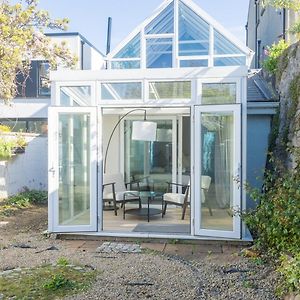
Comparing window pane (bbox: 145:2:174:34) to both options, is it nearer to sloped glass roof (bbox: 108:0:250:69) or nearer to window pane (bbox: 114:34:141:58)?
sloped glass roof (bbox: 108:0:250:69)

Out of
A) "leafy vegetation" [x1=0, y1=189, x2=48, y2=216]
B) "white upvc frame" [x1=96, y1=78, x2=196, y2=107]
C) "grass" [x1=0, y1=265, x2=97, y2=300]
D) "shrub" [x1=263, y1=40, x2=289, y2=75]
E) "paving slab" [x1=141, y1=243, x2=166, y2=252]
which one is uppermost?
"shrub" [x1=263, y1=40, x2=289, y2=75]

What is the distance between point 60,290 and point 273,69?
303 inches

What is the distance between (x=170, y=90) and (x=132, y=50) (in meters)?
5.80

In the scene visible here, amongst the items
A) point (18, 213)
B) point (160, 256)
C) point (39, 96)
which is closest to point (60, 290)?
point (160, 256)

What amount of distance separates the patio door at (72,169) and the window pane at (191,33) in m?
5.86

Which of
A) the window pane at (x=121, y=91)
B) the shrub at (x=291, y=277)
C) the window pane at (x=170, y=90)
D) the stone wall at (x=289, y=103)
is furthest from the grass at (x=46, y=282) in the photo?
the stone wall at (x=289, y=103)

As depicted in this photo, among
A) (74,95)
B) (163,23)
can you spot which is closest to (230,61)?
(163,23)

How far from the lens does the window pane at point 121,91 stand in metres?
7.13

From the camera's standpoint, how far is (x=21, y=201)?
409 inches

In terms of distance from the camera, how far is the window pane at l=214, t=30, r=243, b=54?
11687 mm

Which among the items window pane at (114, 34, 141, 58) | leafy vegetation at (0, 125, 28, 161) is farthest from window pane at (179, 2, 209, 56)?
leafy vegetation at (0, 125, 28, 161)

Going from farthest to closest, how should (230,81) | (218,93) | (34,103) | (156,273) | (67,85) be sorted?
1. (34,103)
2. (67,85)
3. (218,93)
4. (230,81)
5. (156,273)

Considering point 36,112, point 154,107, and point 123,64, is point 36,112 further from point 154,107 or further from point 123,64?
point 154,107

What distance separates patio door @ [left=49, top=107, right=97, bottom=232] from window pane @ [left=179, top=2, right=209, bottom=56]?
5.86 metres
